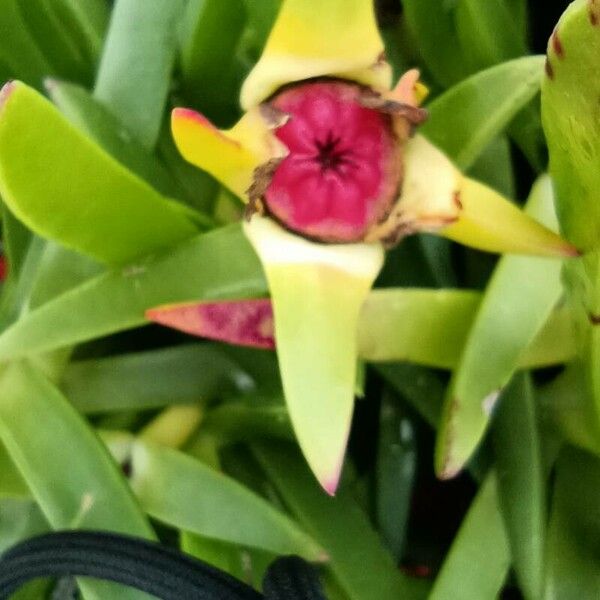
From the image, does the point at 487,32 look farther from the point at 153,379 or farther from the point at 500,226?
the point at 153,379

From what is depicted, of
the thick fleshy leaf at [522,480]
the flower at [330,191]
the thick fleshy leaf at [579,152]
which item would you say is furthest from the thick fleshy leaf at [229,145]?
the thick fleshy leaf at [522,480]

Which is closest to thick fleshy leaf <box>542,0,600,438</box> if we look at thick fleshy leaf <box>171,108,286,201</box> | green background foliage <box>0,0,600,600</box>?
green background foliage <box>0,0,600,600</box>

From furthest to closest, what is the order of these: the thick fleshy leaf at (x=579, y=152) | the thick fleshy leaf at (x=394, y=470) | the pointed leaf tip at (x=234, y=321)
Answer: the thick fleshy leaf at (x=394, y=470) < the pointed leaf tip at (x=234, y=321) < the thick fleshy leaf at (x=579, y=152)

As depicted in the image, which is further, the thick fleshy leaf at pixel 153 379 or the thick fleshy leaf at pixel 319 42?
the thick fleshy leaf at pixel 153 379

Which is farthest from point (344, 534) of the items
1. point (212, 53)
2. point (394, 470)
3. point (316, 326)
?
point (212, 53)

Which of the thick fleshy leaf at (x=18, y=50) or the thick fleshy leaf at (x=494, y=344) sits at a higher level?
the thick fleshy leaf at (x=18, y=50)

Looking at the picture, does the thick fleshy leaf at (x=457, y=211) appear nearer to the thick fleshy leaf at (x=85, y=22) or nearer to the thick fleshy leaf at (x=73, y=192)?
the thick fleshy leaf at (x=73, y=192)

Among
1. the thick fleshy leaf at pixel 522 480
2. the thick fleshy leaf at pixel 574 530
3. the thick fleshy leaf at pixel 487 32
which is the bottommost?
the thick fleshy leaf at pixel 574 530
